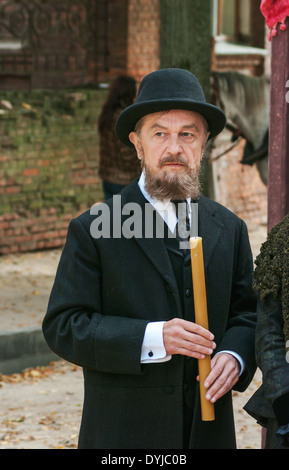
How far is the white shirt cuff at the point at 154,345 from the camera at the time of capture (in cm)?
272

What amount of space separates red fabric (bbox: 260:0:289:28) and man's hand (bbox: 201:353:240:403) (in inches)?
59.0

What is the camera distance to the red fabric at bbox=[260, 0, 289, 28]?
3.63m

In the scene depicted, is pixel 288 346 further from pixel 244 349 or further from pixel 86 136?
pixel 86 136

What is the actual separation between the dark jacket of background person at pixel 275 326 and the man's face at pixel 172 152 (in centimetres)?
32

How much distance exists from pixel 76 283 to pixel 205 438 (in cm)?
60

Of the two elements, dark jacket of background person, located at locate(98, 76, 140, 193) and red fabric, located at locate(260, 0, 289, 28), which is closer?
red fabric, located at locate(260, 0, 289, 28)

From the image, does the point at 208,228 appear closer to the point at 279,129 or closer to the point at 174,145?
the point at 174,145

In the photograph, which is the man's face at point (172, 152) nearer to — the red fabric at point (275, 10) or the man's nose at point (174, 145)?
→ the man's nose at point (174, 145)

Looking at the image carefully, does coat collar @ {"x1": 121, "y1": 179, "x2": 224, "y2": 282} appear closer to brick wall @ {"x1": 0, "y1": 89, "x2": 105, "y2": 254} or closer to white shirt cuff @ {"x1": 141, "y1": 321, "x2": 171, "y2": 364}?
white shirt cuff @ {"x1": 141, "y1": 321, "x2": 171, "y2": 364}

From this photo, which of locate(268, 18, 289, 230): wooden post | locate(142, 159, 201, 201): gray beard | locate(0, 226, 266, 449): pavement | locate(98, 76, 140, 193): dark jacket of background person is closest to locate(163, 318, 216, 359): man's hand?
locate(142, 159, 201, 201): gray beard

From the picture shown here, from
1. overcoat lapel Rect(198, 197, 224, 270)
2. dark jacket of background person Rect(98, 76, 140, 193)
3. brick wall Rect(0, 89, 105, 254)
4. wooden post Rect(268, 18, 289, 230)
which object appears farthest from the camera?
brick wall Rect(0, 89, 105, 254)

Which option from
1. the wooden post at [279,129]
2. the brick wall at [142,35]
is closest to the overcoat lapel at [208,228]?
the wooden post at [279,129]

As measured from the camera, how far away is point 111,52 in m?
12.2

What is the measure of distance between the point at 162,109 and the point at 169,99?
0.06 metres
